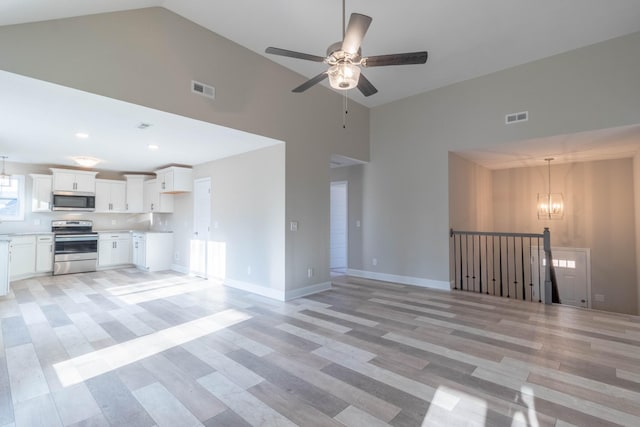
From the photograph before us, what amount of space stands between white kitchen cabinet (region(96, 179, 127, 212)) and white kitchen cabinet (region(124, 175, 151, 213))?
4.1 inches

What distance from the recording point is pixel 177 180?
692cm

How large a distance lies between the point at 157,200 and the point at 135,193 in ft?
3.22

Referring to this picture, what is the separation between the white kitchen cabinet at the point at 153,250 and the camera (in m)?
7.30

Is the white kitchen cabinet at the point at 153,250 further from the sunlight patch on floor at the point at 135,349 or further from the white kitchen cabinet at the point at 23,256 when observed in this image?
the sunlight patch on floor at the point at 135,349

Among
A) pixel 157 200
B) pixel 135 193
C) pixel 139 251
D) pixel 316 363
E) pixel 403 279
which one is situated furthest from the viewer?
pixel 135 193

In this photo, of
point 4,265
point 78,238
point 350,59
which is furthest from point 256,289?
point 78,238

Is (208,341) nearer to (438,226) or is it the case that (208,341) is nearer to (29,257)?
(438,226)

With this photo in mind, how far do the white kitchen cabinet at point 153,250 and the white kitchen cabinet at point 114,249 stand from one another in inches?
12.4

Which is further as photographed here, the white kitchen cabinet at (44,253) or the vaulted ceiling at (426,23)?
the white kitchen cabinet at (44,253)

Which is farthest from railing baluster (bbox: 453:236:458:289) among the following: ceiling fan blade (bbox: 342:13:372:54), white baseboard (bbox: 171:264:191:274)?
white baseboard (bbox: 171:264:191:274)

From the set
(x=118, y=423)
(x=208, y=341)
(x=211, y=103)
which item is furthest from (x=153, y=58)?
(x=118, y=423)

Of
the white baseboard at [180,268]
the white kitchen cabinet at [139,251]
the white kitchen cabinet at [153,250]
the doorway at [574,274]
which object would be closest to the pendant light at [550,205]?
the doorway at [574,274]

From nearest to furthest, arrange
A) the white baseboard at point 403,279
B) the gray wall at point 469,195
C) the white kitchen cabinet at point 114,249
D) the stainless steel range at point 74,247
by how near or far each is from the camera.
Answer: the white baseboard at point 403,279 → the gray wall at point 469,195 → the stainless steel range at point 74,247 → the white kitchen cabinet at point 114,249

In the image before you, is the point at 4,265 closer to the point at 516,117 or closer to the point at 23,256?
the point at 23,256
